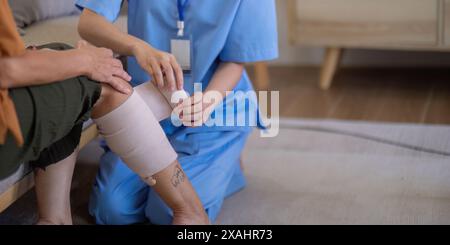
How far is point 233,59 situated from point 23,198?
0.61m

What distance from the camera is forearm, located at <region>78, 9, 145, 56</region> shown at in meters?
1.33

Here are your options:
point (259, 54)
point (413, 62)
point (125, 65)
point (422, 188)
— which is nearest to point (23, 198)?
point (125, 65)

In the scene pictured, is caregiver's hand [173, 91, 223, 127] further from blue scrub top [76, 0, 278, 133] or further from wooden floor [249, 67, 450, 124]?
wooden floor [249, 67, 450, 124]

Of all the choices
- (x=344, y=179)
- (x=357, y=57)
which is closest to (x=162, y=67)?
(x=344, y=179)

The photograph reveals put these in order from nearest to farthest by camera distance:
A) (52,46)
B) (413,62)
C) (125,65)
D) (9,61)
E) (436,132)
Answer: (9,61) → (52,46) → (125,65) → (436,132) → (413,62)

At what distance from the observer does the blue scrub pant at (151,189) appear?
1471 mm

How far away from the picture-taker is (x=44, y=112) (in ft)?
3.50

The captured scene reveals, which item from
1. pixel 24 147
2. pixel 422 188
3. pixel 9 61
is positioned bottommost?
pixel 422 188

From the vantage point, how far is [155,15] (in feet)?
4.80

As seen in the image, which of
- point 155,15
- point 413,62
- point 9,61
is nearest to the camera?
point 9,61

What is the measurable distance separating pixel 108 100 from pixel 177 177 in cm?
20

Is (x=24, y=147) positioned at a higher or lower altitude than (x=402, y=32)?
higher

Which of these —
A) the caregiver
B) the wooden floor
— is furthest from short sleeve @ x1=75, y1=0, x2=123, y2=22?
the wooden floor

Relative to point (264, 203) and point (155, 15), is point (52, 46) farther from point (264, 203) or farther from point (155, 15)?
point (264, 203)
